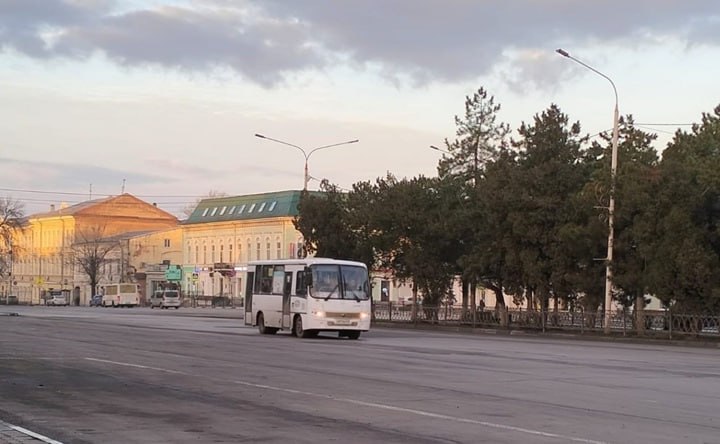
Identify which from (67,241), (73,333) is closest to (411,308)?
(73,333)

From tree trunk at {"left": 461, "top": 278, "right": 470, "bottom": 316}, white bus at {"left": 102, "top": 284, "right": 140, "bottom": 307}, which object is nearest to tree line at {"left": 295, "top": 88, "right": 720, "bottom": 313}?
tree trunk at {"left": 461, "top": 278, "right": 470, "bottom": 316}

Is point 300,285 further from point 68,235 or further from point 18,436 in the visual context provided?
point 68,235

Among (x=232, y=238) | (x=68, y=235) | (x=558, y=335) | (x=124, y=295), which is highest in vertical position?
(x=68, y=235)

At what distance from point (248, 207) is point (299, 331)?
3319 inches

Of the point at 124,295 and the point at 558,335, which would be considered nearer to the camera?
the point at 558,335

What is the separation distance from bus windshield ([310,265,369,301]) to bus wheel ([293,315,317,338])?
4.89 feet

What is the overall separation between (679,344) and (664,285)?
118 inches

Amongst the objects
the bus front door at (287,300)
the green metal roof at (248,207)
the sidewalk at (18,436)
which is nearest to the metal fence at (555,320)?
the bus front door at (287,300)

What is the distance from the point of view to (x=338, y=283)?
118ft

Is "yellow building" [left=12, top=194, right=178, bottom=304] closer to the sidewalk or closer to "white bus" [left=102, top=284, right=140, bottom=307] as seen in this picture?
"white bus" [left=102, top=284, right=140, bottom=307]

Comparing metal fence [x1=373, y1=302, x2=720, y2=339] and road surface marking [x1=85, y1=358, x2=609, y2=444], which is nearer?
road surface marking [x1=85, y1=358, x2=609, y2=444]

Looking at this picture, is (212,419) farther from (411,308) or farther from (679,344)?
(411,308)

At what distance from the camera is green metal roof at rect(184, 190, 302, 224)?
112875mm

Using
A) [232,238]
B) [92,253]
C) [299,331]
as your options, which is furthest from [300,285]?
[92,253]
